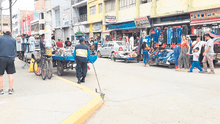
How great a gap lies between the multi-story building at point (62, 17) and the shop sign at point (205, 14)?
93.3 ft

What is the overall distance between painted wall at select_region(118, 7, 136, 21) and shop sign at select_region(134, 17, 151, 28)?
5.45 ft

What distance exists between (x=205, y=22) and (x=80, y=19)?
2699 cm

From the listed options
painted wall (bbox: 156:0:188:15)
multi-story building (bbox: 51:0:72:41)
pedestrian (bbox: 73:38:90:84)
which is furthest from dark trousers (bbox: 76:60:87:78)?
multi-story building (bbox: 51:0:72:41)

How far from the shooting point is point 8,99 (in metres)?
5.41

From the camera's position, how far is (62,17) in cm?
4431

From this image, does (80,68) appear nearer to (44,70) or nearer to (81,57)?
(81,57)

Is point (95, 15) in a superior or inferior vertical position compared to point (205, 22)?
superior

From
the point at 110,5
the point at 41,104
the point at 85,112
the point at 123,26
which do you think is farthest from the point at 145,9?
the point at 85,112

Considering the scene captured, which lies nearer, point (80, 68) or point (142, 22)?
point (80, 68)

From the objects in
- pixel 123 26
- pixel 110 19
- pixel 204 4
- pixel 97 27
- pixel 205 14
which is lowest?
pixel 205 14

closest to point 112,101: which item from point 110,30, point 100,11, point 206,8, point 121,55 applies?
point 121,55

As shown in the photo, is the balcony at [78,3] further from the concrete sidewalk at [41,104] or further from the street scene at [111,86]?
the concrete sidewalk at [41,104]

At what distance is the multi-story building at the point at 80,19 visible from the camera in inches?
1473

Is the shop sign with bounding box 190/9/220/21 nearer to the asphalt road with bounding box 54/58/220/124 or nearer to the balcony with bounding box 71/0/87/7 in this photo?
the asphalt road with bounding box 54/58/220/124
